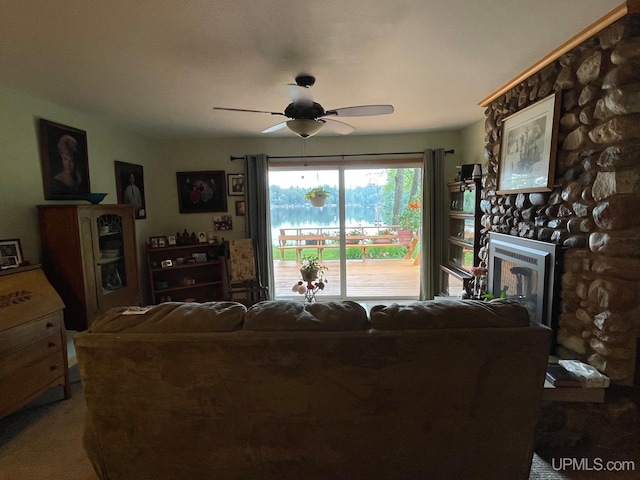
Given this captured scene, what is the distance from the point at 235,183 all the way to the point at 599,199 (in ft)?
13.2

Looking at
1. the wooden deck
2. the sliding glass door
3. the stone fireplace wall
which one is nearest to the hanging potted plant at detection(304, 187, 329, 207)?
the sliding glass door

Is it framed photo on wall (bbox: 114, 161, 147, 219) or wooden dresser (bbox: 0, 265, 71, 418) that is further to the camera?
framed photo on wall (bbox: 114, 161, 147, 219)

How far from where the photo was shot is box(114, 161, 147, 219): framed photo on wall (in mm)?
3857

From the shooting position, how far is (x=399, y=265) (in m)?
5.03

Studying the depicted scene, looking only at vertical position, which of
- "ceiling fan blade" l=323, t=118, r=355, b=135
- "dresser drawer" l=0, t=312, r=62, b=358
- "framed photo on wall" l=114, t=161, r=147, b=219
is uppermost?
"ceiling fan blade" l=323, t=118, r=355, b=135

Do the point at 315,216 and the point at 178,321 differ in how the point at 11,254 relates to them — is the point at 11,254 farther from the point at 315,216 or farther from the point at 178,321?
the point at 315,216

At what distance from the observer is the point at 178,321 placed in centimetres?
136

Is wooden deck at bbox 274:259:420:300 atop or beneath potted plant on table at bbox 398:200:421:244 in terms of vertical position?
beneath

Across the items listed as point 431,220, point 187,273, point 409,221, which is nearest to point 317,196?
point 409,221

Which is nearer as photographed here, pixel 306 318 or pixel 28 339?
pixel 306 318

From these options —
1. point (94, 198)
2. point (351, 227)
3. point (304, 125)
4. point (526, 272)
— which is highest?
point (304, 125)

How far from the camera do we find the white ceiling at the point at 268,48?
1.59 metres

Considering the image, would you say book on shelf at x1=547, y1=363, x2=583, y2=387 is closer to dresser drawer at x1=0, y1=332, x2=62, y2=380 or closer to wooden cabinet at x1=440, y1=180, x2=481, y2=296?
wooden cabinet at x1=440, y1=180, x2=481, y2=296

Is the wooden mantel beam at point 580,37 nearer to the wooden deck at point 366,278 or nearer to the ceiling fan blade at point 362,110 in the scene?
the ceiling fan blade at point 362,110
